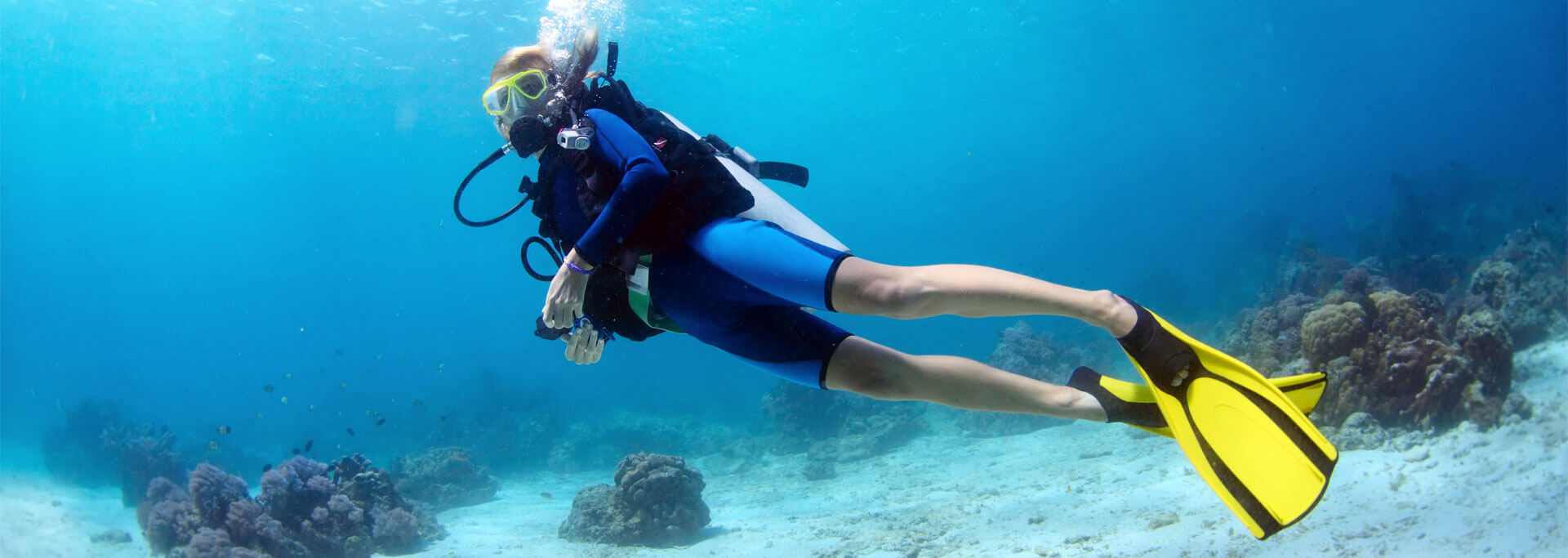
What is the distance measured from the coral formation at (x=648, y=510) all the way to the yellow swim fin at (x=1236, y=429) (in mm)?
6386

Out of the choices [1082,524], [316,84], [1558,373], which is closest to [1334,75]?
[1558,373]

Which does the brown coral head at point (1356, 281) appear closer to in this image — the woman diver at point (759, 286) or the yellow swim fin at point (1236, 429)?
the yellow swim fin at point (1236, 429)

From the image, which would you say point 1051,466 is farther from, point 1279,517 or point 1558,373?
point 1279,517

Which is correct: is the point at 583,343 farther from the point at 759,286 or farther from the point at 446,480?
the point at 446,480

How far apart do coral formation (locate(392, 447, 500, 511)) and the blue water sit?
391 inches

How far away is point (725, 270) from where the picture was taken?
2.34m

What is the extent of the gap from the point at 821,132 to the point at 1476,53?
2496 inches

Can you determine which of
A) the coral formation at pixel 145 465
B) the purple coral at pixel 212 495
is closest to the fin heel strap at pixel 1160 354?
the purple coral at pixel 212 495

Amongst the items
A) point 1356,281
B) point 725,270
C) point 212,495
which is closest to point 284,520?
point 212,495

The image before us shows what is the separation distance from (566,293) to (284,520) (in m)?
8.20

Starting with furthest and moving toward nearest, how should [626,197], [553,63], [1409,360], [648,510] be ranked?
[648,510], [1409,360], [553,63], [626,197]

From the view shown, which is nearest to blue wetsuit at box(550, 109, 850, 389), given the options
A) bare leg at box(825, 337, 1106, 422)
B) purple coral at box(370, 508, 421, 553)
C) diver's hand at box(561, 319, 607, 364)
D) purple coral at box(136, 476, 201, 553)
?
bare leg at box(825, 337, 1106, 422)

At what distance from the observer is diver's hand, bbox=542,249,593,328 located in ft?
7.99

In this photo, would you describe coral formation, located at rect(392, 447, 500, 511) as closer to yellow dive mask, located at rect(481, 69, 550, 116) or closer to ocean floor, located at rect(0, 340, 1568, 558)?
ocean floor, located at rect(0, 340, 1568, 558)
